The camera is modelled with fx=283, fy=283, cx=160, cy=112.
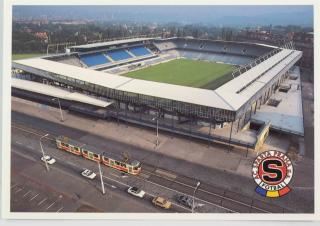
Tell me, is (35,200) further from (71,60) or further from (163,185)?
(71,60)

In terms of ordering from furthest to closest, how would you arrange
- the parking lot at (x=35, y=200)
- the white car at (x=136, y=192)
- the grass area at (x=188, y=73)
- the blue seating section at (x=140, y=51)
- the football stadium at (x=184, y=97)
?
1. the blue seating section at (x=140, y=51)
2. the grass area at (x=188, y=73)
3. the football stadium at (x=184, y=97)
4. the white car at (x=136, y=192)
5. the parking lot at (x=35, y=200)

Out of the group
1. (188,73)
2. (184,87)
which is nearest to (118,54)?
(188,73)

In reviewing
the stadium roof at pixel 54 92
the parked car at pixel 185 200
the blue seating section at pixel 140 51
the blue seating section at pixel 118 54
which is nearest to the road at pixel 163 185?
the parked car at pixel 185 200

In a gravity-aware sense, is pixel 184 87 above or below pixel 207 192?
above

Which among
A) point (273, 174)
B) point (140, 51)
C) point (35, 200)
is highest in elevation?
point (140, 51)

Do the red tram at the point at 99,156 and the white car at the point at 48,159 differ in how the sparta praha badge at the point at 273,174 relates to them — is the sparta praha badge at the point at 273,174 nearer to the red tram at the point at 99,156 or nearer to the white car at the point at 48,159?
the red tram at the point at 99,156

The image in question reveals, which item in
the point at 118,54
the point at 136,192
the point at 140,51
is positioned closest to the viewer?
Answer: the point at 136,192
